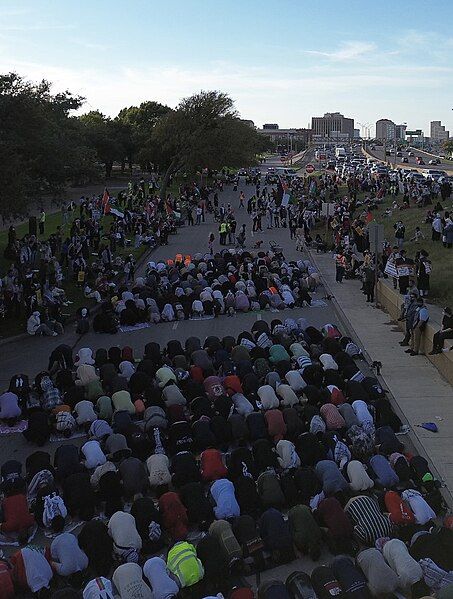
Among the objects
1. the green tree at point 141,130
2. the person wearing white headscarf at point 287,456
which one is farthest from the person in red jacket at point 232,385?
the green tree at point 141,130

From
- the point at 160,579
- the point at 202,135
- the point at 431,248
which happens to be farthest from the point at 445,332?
the point at 202,135

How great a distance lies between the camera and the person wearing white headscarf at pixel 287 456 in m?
10.2

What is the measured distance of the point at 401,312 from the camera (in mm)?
18359

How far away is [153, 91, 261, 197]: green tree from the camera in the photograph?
6041cm

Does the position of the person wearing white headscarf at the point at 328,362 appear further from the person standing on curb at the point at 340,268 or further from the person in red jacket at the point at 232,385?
the person standing on curb at the point at 340,268

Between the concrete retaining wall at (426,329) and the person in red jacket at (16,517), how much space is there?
362 inches

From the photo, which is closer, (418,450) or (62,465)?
(62,465)

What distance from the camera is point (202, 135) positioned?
202 ft

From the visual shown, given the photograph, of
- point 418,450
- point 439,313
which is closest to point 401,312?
point 439,313

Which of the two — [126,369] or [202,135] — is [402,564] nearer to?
[126,369]

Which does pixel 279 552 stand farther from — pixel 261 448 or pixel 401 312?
pixel 401 312

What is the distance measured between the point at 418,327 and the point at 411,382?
6.83ft

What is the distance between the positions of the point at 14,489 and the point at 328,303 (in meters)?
14.3

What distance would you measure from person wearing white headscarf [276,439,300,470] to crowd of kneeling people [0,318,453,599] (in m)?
0.02
